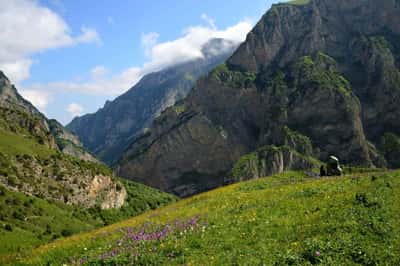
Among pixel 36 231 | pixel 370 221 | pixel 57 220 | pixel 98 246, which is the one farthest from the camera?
pixel 57 220

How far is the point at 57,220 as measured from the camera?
→ 109000 mm

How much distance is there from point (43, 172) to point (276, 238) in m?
124

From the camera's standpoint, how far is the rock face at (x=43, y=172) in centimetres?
11912

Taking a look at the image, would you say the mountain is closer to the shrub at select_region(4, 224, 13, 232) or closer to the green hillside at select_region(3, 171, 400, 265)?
the shrub at select_region(4, 224, 13, 232)

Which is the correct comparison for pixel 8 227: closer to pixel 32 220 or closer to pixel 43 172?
pixel 32 220

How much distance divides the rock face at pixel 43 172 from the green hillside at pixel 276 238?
100 m

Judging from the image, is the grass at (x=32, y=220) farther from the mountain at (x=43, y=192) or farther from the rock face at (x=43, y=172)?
the rock face at (x=43, y=172)

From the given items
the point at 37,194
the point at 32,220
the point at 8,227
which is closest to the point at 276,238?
the point at 8,227

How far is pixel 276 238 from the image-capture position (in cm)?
1870

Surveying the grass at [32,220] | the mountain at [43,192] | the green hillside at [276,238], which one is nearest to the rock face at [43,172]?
the mountain at [43,192]

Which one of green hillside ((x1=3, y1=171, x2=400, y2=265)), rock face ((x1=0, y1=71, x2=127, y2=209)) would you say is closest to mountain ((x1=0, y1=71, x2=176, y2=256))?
rock face ((x1=0, y1=71, x2=127, y2=209))

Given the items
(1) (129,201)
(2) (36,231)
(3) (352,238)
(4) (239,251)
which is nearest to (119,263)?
(4) (239,251)

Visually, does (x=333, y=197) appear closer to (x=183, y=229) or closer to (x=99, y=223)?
(x=183, y=229)

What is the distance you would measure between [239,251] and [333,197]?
1055 cm
